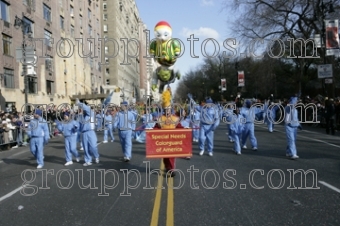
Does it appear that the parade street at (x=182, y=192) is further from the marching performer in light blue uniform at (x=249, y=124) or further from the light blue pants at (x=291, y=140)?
the marching performer in light blue uniform at (x=249, y=124)

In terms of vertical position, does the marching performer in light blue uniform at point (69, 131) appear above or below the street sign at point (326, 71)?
below

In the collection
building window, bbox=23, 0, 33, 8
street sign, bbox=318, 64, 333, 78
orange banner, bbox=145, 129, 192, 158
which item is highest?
building window, bbox=23, 0, 33, 8

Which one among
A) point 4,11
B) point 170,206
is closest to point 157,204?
point 170,206

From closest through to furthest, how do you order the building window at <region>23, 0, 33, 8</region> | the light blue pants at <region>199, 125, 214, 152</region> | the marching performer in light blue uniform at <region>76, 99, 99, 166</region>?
the marching performer in light blue uniform at <region>76, 99, 99, 166</region>, the light blue pants at <region>199, 125, 214, 152</region>, the building window at <region>23, 0, 33, 8</region>

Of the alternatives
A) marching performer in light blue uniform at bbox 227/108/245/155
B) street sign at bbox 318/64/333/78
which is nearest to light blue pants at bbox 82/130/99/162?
marching performer in light blue uniform at bbox 227/108/245/155

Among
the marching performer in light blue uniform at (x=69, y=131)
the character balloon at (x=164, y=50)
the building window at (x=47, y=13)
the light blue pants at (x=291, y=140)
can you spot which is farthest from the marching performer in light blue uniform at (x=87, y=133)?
the building window at (x=47, y=13)

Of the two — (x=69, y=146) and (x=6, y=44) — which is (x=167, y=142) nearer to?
(x=69, y=146)

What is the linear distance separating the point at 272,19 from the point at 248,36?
7.71 ft

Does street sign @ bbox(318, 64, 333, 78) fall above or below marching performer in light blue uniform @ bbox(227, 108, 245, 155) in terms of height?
above

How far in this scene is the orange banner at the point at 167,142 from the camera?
7.05 metres

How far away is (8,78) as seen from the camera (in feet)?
83.3

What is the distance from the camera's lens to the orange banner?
7055 millimetres

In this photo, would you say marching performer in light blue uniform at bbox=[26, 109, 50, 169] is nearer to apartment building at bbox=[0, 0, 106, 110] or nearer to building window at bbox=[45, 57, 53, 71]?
apartment building at bbox=[0, 0, 106, 110]

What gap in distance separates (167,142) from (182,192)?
1.12m
